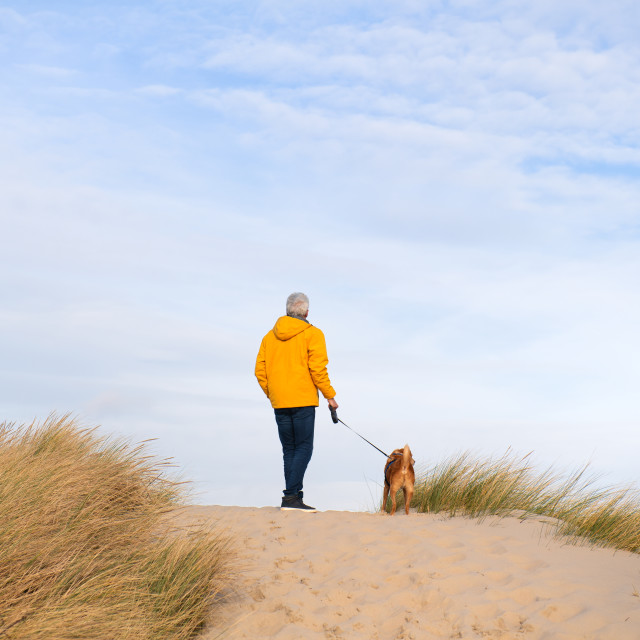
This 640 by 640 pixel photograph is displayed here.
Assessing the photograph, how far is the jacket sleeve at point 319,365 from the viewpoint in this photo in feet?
28.7

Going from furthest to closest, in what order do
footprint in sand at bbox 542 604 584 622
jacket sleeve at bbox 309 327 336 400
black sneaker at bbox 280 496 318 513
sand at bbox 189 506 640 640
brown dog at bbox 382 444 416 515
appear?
1. black sneaker at bbox 280 496 318 513
2. jacket sleeve at bbox 309 327 336 400
3. brown dog at bbox 382 444 416 515
4. footprint in sand at bbox 542 604 584 622
5. sand at bbox 189 506 640 640

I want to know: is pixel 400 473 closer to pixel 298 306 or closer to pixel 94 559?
pixel 298 306

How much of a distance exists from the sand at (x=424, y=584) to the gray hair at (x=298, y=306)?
2545 millimetres

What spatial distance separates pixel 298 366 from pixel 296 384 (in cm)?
22

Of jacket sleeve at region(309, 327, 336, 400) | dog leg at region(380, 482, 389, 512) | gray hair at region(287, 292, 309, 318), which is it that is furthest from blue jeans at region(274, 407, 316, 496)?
gray hair at region(287, 292, 309, 318)

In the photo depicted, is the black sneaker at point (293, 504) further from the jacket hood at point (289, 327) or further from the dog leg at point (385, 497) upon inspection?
the jacket hood at point (289, 327)

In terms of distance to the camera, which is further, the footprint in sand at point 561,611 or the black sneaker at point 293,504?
the black sneaker at point 293,504

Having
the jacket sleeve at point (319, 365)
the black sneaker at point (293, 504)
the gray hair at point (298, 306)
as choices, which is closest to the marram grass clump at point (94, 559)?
the black sneaker at point (293, 504)

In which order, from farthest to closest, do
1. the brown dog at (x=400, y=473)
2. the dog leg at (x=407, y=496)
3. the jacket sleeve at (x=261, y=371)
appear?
the jacket sleeve at (x=261, y=371) < the dog leg at (x=407, y=496) < the brown dog at (x=400, y=473)

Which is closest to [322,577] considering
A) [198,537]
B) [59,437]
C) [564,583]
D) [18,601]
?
[198,537]

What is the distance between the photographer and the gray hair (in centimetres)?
891

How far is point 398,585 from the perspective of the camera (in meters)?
6.16

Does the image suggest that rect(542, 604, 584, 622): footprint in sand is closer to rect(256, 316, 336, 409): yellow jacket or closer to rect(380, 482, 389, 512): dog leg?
rect(380, 482, 389, 512): dog leg

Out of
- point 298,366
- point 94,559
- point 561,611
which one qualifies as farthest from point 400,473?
point 94,559
